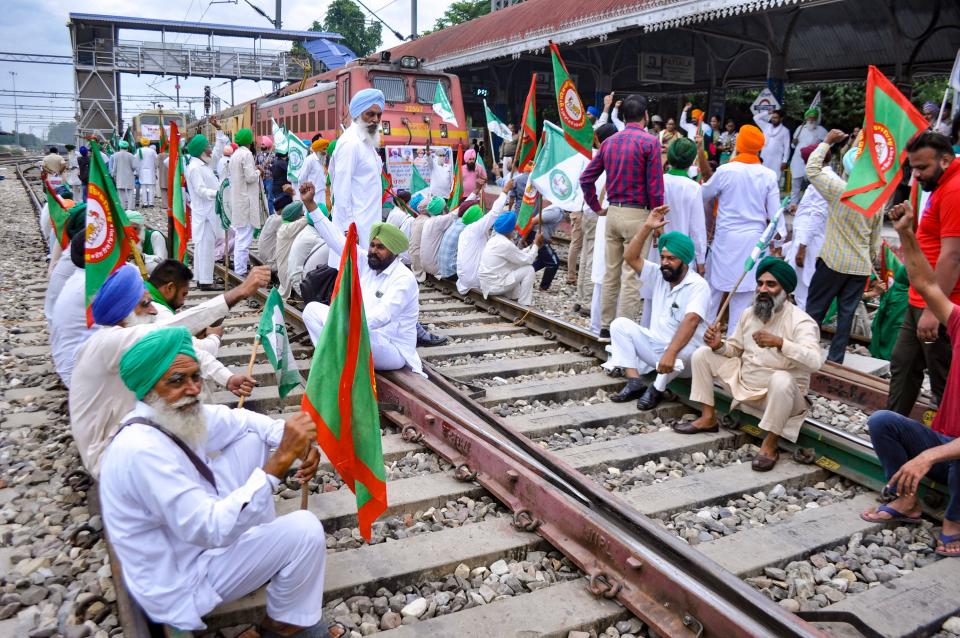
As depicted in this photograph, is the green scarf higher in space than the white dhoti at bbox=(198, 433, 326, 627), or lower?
higher

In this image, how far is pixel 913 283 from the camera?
3.67 metres

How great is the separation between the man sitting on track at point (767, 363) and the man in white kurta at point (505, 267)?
3368 millimetres

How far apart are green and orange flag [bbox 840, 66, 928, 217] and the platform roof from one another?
120ft

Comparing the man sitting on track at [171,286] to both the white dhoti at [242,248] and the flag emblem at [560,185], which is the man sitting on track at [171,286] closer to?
the flag emblem at [560,185]

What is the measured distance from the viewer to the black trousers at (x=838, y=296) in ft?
21.0

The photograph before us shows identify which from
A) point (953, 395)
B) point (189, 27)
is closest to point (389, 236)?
point (953, 395)

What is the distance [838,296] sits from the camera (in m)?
6.64

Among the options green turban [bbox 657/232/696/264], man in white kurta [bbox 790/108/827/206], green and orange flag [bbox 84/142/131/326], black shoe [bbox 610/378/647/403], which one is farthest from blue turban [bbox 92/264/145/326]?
man in white kurta [bbox 790/108/827/206]

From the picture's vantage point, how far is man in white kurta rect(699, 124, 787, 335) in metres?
6.28

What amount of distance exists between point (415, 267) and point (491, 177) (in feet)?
36.5

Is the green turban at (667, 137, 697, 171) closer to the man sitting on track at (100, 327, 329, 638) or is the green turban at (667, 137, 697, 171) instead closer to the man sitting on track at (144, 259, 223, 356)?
the man sitting on track at (144, 259, 223, 356)

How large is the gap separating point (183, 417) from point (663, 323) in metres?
3.89

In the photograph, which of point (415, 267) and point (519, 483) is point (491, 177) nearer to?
point (415, 267)

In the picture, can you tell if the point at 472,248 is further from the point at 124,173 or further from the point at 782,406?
the point at 124,173
